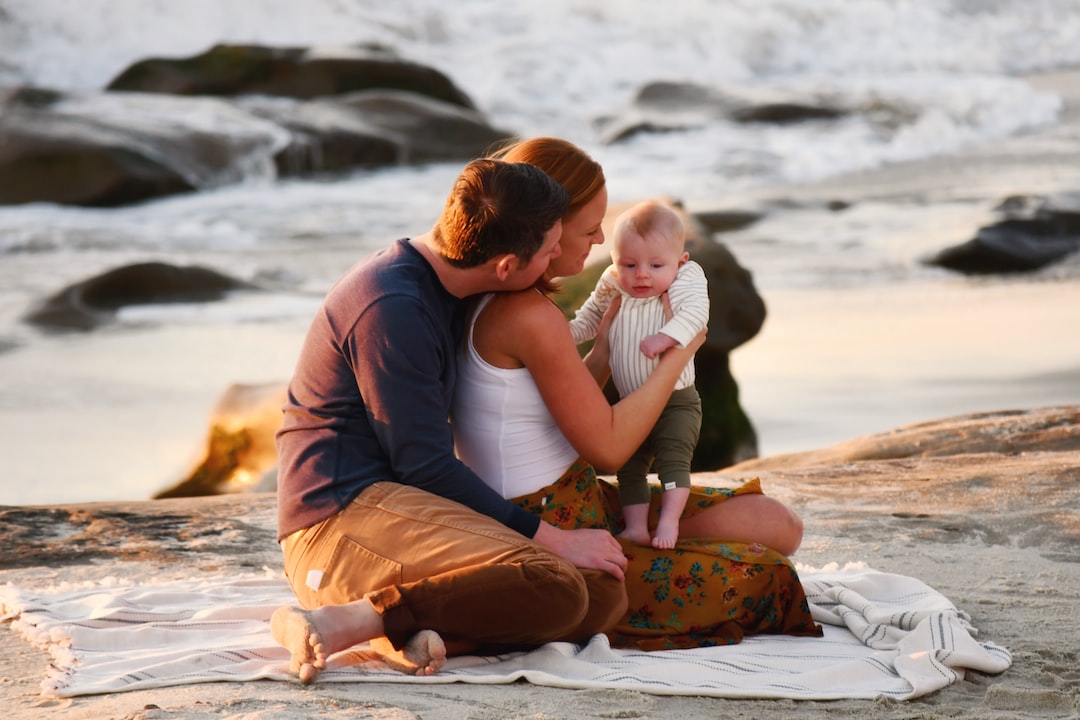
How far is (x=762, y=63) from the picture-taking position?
26.0 m

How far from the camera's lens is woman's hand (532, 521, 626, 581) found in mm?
3115

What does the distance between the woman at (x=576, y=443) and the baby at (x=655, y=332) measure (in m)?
0.10

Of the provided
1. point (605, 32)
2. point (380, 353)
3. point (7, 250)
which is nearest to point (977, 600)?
point (380, 353)

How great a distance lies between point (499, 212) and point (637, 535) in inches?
36.5

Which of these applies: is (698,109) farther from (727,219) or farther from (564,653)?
(564,653)

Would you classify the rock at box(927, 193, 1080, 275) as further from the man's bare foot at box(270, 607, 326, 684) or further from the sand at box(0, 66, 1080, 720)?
the man's bare foot at box(270, 607, 326, 684)

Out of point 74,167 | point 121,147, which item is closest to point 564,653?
point 74,167

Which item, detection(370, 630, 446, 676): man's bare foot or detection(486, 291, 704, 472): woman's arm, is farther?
detection(486, 291, 704, 472): woman's arm

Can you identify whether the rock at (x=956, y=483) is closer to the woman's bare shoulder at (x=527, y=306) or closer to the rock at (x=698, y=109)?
the woman's bare shoulder at (x=527, y=306)

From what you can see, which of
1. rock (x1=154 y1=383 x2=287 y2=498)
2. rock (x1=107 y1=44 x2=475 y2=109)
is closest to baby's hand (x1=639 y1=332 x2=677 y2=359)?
rock (x1=154 y1=383 x2=287 y2=498)

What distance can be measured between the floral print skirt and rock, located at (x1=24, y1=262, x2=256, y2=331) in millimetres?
6969

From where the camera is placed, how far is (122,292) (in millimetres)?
10031

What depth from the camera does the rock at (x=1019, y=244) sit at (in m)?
11.4

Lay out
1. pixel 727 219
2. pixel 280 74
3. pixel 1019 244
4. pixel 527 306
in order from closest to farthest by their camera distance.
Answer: pixel 527 306 → pixel 1019 244 → pixel 727 219 → pixel 280 74
